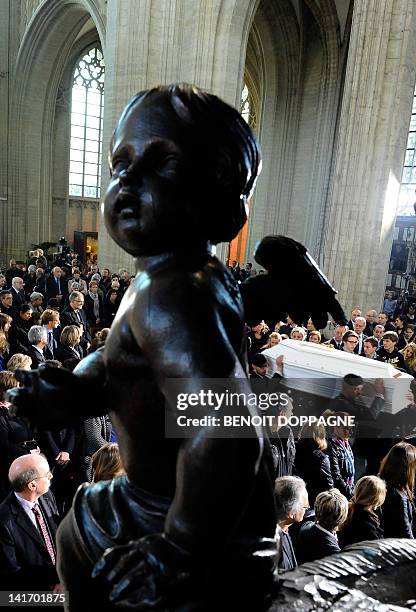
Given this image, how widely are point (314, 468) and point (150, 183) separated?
3592 mm

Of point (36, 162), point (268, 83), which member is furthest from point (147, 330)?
point (36, 162)

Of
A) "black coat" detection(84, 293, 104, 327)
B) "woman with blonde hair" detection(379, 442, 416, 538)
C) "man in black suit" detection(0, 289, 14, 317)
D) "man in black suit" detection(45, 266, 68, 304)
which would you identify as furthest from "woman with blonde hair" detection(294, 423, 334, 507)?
"man in black suit" detection(45, 266, 68, 304)

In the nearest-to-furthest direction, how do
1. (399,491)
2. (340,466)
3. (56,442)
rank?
1. (399,491)
2. (56,442)
3. (340,466)

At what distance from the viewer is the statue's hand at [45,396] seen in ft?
3.24

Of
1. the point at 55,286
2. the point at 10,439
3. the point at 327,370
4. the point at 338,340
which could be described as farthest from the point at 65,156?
the point at 10,439

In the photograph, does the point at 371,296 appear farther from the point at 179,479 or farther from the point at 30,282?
the point at 179,479

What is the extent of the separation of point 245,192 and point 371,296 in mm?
10857

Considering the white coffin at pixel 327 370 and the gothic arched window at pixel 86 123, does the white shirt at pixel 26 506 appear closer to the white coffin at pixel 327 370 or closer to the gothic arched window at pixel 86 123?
the white coffin at pixel 327 370

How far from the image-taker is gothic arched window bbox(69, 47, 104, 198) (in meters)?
26.4

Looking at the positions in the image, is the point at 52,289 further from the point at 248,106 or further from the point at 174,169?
the point at 248,106

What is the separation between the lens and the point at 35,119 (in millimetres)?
23172

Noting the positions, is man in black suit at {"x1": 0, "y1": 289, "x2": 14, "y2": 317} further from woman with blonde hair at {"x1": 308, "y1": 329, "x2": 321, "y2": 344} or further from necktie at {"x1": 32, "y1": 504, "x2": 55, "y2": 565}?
necktie at {"x1": 32, "y1": 504, "x2": 55, "y2": 565}

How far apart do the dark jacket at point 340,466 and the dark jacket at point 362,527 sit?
938mm

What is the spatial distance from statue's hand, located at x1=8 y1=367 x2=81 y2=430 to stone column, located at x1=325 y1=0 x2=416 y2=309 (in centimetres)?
1056
